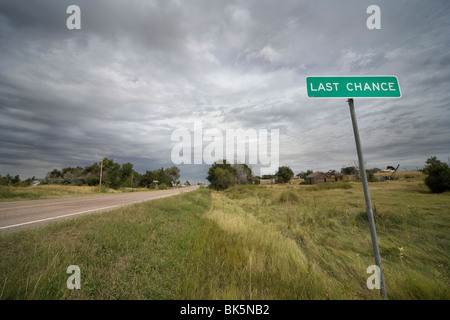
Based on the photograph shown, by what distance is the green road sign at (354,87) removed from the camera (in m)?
2.96

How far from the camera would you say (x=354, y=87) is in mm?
2969

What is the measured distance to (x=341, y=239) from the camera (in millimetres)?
6262

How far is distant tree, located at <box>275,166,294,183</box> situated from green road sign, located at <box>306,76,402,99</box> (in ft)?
247

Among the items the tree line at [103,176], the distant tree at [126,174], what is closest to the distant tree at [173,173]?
the tree line at [103,176]

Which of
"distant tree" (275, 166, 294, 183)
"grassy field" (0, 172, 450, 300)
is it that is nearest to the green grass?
"grassy field" (0, 172, 450, 300)

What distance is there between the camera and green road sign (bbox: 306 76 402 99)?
2.96m

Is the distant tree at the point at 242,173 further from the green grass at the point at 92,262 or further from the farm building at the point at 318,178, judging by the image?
the green grass at the point at 92,262

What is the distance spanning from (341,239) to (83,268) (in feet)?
24.1

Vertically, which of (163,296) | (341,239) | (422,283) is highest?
(163,296)

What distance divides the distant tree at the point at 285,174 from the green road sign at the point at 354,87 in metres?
75.3
